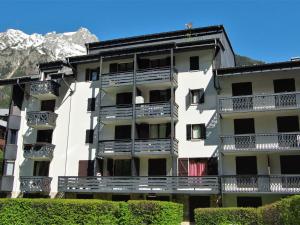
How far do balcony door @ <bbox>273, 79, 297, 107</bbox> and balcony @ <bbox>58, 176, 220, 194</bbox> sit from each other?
829 cm

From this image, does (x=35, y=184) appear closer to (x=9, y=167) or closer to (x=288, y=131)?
(x=9, y=167)

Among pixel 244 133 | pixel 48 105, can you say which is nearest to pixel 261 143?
pixel 244 133

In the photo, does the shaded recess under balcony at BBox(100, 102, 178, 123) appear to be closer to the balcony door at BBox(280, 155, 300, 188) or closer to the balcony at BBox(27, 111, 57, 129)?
the balcony at BBox(27, 111, 57, 129)

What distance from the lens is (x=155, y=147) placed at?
33906 mm

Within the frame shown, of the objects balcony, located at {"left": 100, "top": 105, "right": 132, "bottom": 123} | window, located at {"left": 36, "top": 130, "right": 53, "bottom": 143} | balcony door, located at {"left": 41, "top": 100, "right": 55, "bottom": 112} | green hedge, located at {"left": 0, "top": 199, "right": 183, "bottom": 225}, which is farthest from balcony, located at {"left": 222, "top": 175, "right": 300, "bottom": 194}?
balcony door, located at {"left": 41, "top": 100, "right": 55, "bottom": 112}

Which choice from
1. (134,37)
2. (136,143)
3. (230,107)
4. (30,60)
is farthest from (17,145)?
(30,60)

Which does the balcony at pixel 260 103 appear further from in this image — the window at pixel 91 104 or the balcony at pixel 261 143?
the window at pixel 91 104

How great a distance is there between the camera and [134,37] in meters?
40.7

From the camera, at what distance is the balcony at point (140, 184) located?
3164 cm

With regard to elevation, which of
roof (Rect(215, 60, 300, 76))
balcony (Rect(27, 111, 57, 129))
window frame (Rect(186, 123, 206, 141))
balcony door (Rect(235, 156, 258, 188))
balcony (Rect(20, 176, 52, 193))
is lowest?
balcony (Rect(20, 176, 52, 193))

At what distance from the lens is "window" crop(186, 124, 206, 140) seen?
112 feet

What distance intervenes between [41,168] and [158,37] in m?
18.1

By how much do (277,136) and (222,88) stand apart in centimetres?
652

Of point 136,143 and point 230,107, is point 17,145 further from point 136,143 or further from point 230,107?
point 230,107
